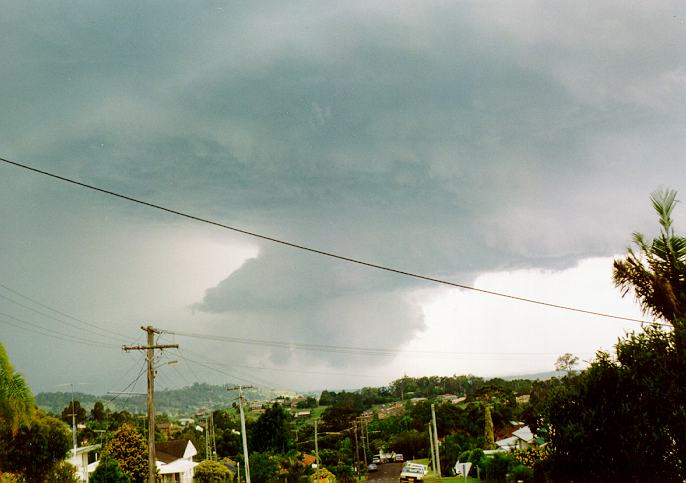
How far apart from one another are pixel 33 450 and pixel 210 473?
19.4 metres

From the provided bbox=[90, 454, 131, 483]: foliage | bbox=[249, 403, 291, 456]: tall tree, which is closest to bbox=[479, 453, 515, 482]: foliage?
bbox=[90, 454, 131, 483]: foliage

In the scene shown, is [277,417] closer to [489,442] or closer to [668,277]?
[489,442]

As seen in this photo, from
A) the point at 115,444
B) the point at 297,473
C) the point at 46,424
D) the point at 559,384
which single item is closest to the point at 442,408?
the point at 297,473

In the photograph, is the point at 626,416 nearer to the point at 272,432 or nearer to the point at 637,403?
the point at 637,403

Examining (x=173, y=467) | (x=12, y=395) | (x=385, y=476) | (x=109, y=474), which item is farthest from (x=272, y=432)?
(x=12, y=395)

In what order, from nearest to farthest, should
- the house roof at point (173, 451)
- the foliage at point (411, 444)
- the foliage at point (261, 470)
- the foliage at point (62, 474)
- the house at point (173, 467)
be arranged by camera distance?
the foliage at point (62, 474), the foliage at point (261, 470), the house at point (173, 467), the house roof at point (173, 451), the foliage at point (411, 444)

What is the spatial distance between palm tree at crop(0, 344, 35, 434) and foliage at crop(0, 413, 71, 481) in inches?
750

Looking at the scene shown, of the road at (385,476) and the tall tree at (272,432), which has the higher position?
the tall tree at (272,432)

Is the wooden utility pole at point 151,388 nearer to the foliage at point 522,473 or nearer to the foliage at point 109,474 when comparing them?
the foliage at point 109,474

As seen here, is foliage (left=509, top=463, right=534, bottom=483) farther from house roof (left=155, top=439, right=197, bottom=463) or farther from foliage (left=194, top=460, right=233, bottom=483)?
house roof (left=155, top=439, right=197, bottom=463)

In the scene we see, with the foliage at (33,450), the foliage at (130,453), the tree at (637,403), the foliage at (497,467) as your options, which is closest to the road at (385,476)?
the foliage at (497,467)

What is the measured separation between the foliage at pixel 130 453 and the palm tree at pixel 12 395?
26.3 meters

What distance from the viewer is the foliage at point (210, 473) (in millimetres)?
57875

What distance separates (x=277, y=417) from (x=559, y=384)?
310 ft
